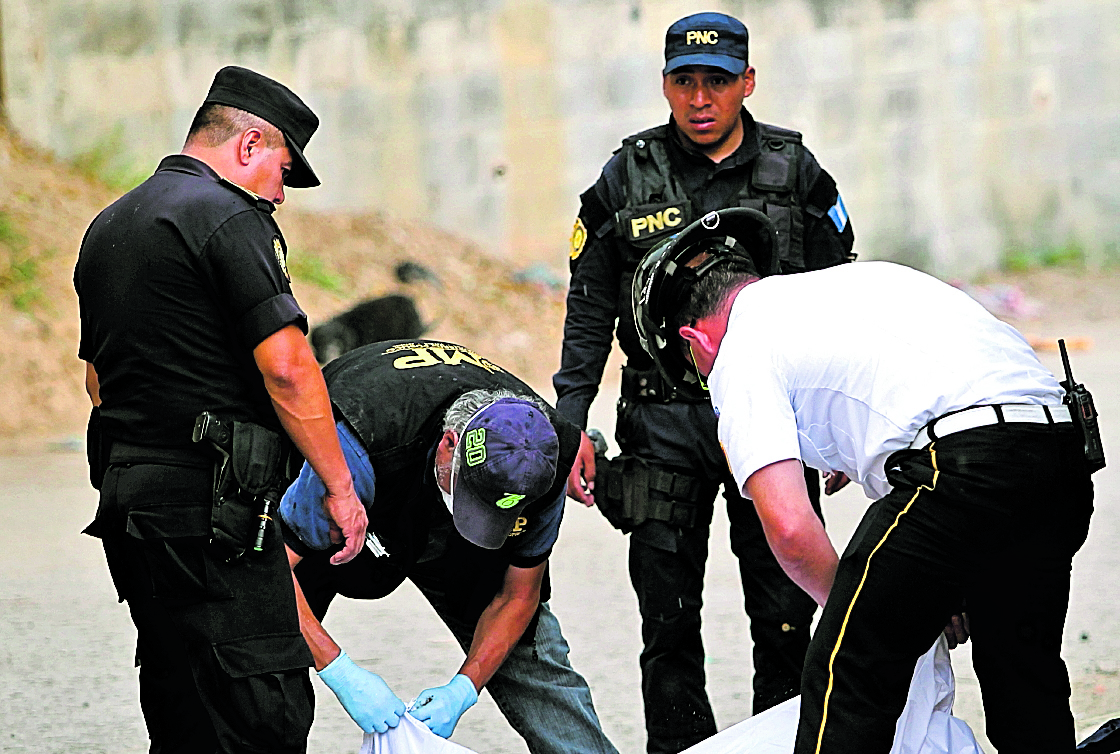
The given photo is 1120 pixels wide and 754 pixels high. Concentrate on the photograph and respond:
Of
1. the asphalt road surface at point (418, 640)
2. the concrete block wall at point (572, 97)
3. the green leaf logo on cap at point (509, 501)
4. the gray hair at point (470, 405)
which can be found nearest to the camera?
the green leaf logo on cap at point (509, 501)

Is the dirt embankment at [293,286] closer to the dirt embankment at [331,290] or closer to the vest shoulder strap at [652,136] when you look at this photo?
the dirt embankment at [331,290]

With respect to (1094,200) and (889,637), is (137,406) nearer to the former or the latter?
(889,637)

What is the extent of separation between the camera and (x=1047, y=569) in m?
2.54

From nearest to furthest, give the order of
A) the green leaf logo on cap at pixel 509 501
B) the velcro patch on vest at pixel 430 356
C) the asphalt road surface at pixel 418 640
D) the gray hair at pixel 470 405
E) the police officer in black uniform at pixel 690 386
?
the green leaf logo on cap at pixel 509 501, the gray hair at pixel 470 405, the velcro patch on vest at pixel 430 356, the police officer in black uniform at pixel 690 386, the asphalt road surface at pixel 418 640

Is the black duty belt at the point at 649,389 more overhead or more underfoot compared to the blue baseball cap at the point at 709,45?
more underfoot

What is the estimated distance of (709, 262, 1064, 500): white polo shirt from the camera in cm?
245

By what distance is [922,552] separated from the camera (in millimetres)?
2418

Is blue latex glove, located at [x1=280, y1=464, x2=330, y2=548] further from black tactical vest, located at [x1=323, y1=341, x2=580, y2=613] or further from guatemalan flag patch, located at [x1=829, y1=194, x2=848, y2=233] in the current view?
guatemalan flag patch, located at [x1=829, y1=194, x2=848, y2=233]

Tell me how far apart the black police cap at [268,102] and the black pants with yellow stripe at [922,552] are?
4.72ft

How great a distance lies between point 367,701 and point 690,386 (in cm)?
121

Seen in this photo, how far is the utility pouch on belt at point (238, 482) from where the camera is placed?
8.98ft

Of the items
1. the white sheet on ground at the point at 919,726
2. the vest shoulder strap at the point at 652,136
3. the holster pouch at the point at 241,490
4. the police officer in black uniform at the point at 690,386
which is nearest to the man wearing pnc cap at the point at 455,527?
the holster pouch at the point at 241,490

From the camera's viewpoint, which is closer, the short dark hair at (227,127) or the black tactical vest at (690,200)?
the short dark hair at (227,127)

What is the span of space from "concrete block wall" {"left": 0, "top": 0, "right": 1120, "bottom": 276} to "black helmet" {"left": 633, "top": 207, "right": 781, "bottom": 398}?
8.87m
